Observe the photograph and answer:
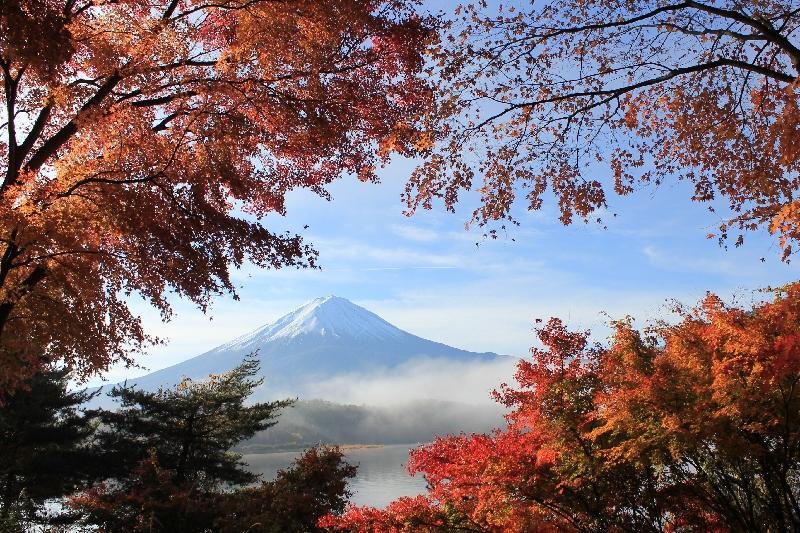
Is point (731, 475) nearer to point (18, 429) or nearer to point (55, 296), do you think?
point (55, 296)

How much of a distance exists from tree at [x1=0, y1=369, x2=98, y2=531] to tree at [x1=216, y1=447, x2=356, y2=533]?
24.0ft

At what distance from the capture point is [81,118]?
5.82m

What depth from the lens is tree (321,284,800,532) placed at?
6480 mm

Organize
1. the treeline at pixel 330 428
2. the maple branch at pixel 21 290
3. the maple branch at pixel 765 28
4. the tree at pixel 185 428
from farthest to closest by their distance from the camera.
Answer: the treeline at pixel 330 428, the tree at pixel 185 428, the maple branch at pixel 21 290, the maple branch at pixel 765 28

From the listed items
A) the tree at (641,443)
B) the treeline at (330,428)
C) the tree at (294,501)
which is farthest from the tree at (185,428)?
the treeline at (330,428)

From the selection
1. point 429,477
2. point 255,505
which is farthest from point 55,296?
point 255,505

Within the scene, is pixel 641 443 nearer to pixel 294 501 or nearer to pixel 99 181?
pixel 99 181

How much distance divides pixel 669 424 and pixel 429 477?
A: 468 cm

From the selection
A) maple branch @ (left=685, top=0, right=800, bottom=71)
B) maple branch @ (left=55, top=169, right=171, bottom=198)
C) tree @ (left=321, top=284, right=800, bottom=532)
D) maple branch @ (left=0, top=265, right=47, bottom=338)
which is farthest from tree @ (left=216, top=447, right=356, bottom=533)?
maple branch @ (left=685, top=0, right=800, bottom=71)

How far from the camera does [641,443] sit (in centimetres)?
660

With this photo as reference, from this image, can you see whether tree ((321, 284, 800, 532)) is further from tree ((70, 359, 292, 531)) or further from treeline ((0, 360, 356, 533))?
tree ((70, 359, 292, 531))

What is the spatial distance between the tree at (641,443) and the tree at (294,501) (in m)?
2.69

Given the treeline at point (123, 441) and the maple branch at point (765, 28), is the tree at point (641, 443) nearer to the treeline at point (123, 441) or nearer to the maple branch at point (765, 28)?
the maple branch at point (765, 28)

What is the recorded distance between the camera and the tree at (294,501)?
1225 cm
